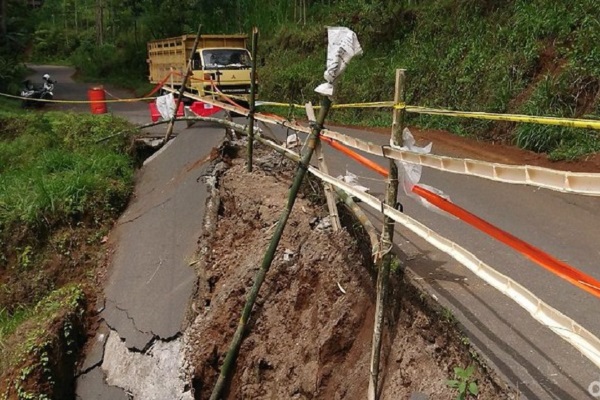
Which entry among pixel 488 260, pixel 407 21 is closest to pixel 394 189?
pixel 488 260

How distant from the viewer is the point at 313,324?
4723 mm

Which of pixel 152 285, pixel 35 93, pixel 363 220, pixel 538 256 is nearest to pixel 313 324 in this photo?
pixel 363 220

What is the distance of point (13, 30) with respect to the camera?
2142 cm

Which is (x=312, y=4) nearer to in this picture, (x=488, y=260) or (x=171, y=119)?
(x=171, y=119)

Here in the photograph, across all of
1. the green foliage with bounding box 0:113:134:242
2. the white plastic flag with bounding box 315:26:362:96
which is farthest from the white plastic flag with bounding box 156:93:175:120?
the white plastic flag with bounding box 315:26:362:96

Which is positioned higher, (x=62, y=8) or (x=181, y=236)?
(x=62, y=8)

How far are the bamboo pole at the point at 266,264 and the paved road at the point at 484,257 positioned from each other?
1175 mm

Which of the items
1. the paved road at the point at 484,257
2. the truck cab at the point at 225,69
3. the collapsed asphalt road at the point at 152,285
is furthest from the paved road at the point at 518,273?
the truck cab at the point at 225,69

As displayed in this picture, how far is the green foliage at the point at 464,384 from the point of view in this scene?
10.5 feet

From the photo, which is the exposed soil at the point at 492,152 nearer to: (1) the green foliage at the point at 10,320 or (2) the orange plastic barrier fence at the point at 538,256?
(2) the orange plastic barrier fence at the point at 538,256

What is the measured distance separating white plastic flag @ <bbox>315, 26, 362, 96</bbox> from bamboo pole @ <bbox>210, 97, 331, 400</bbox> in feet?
1.58

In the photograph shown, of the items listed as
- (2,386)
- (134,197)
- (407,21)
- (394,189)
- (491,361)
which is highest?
(407,21)

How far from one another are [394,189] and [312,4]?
65.9ft

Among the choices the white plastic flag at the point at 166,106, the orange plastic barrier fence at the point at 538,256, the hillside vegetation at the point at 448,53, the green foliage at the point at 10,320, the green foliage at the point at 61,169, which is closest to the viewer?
the orange plastic barrier fence at the point at 538,256
